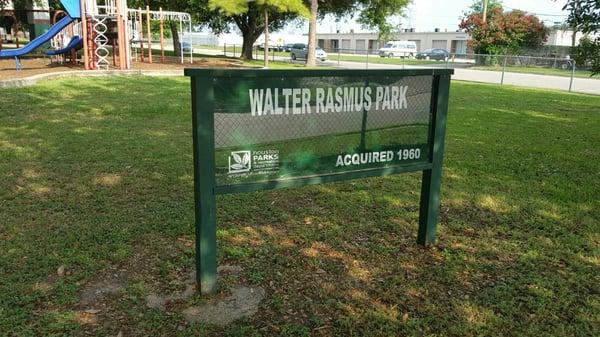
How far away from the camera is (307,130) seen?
129 inches

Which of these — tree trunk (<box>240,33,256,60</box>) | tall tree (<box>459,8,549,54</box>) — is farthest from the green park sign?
tall tree (<box>459,8,549,54</box>)

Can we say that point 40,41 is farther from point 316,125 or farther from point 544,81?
point 544,81

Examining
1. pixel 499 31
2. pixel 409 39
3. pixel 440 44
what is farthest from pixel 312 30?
pixel 409 39

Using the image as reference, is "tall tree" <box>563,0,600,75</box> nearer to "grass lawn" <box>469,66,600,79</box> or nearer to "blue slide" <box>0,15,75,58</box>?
"blue slide" <box>0,15,75,58</box>

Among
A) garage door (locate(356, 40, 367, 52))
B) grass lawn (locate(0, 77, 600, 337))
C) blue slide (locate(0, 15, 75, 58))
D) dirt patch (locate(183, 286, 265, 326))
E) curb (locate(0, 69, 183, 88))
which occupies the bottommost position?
dirt patch (locate(183, 286, 265, 326))

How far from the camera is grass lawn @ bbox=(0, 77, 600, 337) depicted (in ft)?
9.68

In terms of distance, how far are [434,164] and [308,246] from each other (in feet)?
3.66

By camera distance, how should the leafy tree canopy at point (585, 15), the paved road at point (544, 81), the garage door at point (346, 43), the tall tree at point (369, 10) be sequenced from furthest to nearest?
the garage door at point (346, 43), the tall tree at point (369, 10), the paved road at point (544, 81), the leafy tree canopy at point (585, 15)

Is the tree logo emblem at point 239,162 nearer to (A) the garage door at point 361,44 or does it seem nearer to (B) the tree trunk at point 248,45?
(B) the tree trunk at point 248,45

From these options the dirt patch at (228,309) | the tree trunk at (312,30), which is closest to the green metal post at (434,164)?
the dirt patch at (228,309)

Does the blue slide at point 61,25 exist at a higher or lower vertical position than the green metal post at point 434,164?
higher

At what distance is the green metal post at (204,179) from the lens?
282 cm

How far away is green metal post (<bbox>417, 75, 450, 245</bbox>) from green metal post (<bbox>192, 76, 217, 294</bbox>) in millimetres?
1675

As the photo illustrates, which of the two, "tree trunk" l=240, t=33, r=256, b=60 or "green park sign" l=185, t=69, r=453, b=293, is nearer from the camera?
"green park sign" l=185, t=69, r=453, b=293
